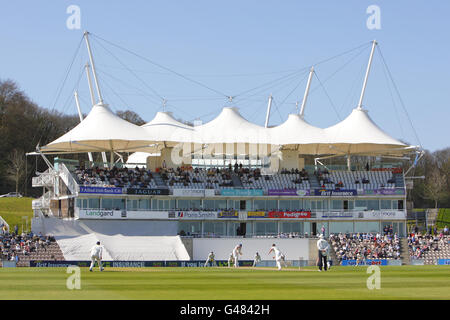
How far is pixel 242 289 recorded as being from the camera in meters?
25.2

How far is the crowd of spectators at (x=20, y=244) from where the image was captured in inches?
2403

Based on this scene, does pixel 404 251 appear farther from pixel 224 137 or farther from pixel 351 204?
pixel 224 137

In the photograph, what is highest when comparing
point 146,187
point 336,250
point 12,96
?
point 12,96

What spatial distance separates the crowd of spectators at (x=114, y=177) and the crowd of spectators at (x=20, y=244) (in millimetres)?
9689

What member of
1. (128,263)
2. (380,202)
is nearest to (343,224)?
(380,202)

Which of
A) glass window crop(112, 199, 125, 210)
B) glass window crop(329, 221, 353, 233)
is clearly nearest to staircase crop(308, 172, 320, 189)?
glass window crop(329, 221, 353, 233)

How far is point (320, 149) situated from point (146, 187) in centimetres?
2262

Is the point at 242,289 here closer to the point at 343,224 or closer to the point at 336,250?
the point at 336,250

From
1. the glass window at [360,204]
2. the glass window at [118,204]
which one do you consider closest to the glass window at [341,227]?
A: the glass window at [360,204]

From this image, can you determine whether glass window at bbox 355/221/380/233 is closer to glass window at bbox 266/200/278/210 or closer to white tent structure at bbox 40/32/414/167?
white tent structure at bbox 40/32/414/167

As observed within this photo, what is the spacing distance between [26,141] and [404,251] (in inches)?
2404

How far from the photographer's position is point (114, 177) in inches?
3004

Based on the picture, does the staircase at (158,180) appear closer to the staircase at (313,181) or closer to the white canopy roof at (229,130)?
the white canopy roof at (229,130)

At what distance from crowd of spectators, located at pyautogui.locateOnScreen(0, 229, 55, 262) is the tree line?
3867 centimetres
